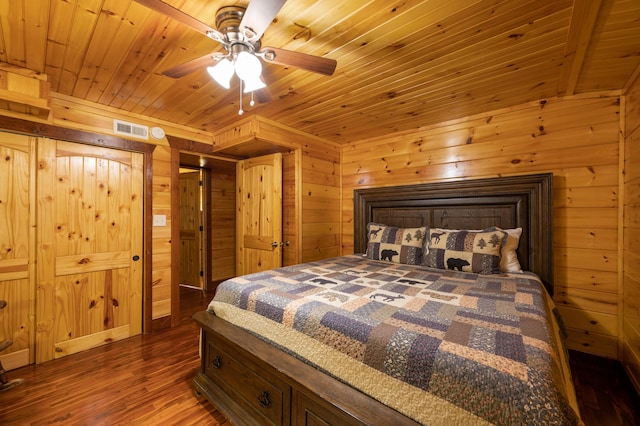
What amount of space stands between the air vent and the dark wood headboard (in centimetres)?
251

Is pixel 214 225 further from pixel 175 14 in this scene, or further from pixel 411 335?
pixel 411 335

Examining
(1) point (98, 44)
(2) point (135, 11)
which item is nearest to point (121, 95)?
(1) point (98, 44)

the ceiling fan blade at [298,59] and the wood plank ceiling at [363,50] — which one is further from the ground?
the wood plank ceiling at [363,50]

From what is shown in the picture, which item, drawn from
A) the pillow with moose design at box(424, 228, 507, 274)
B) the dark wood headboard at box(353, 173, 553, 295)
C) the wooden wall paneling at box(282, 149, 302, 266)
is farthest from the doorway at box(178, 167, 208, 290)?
the pillow with moose design at box(424, 228, 507, 274)

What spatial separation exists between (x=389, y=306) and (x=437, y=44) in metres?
1.56

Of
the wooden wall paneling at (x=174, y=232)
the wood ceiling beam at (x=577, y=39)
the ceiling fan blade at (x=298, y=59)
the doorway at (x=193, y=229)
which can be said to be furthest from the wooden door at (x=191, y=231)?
the wood ceiling beam at (x=577, y=39)

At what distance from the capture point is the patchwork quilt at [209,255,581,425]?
2.69 feet

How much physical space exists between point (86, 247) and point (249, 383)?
2100mm

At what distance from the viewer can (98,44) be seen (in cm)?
162

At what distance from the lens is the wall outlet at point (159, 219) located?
9.27 ft

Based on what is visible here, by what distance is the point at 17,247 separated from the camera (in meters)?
2.12

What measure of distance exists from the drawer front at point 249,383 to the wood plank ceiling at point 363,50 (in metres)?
1.88

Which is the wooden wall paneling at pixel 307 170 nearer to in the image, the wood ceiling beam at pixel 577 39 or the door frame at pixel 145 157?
the door frame at pixel 145 157

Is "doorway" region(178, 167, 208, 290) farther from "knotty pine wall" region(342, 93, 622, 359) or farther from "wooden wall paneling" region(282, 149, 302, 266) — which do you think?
"knotty pine wall" region(342, 93, 622, 359)
